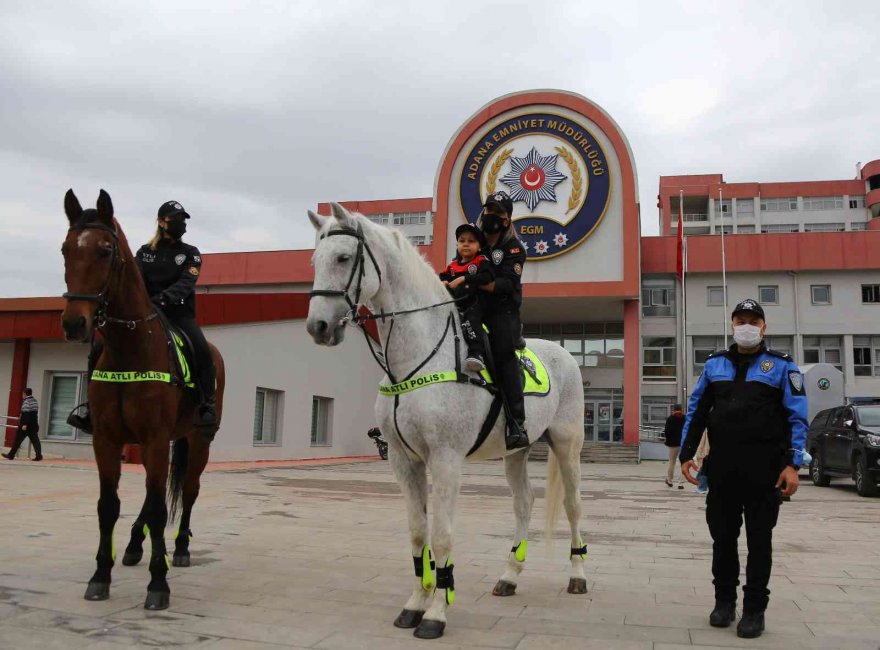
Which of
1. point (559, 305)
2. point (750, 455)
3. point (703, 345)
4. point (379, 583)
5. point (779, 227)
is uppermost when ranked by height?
point (779, 227)

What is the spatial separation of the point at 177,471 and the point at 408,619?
3.03 metres

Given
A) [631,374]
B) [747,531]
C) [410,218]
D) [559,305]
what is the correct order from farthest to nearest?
[410,218] → [559,305] → [631,374] → [747,531]

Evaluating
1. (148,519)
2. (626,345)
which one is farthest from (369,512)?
(626,345)

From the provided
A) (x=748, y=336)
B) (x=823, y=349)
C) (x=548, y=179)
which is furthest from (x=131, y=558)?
(x=823, y=349)

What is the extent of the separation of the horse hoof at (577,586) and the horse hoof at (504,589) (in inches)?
17.9

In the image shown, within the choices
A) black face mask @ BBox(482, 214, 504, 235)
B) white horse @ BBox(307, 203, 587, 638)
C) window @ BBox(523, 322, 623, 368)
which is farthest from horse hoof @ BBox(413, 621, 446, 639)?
window @ BBox(523, 322, 623, 368)

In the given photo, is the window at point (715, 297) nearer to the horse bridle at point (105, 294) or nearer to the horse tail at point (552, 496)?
the horse tail at point (552, 496)

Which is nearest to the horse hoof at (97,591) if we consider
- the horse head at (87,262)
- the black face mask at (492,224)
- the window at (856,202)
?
the horse head at (87,262)

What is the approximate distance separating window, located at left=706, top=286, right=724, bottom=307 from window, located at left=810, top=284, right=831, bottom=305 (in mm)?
4933

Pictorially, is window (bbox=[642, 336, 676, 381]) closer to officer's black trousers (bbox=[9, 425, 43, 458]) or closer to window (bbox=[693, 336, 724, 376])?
window (bbox=[693, 336, 724, 376])

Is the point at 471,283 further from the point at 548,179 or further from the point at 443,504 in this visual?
the point at 548,179

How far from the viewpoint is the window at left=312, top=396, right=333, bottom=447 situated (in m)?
25.2

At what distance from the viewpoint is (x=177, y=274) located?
5809mm

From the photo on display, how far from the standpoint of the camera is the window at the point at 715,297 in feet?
132
